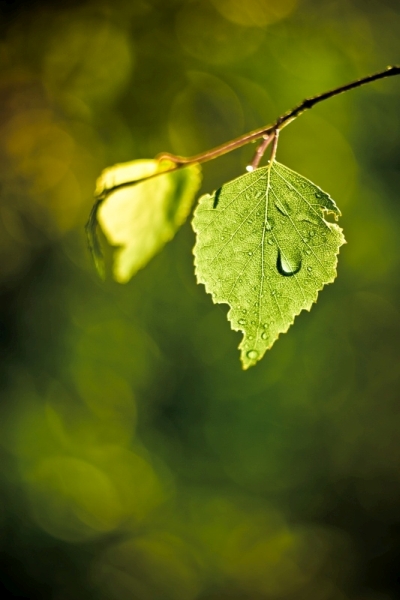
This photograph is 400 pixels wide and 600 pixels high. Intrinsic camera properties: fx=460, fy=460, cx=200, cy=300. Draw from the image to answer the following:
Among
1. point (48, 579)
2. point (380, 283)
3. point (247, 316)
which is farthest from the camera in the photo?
point (380, 283)

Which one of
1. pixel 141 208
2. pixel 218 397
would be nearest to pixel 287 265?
pixel 141 208

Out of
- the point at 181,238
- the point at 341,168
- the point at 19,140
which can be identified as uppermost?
the point at 341,168

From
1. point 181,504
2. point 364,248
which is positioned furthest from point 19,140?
point 181,504

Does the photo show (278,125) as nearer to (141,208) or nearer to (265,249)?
(265,249)

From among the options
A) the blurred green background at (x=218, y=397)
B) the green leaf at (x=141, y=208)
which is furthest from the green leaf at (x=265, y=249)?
the blurred green background at (x=218, y=397)

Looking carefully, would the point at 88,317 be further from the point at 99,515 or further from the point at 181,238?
the point at 99,515

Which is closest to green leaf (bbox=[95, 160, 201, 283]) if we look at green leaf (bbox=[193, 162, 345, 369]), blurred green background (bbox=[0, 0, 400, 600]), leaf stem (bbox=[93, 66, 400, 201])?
leaf stem (bbox=[93, 66, 400, 201])

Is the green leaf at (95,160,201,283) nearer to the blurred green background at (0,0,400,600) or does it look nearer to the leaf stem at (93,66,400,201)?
the leaf stem at (93,66,400,201)
